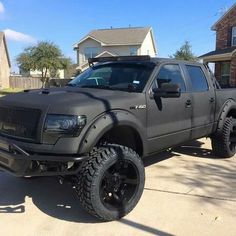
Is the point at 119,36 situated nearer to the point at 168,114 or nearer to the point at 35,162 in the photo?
the point at 168,114

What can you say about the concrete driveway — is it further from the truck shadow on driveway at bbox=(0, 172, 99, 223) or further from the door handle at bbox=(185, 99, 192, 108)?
the door handle at bbox=(185, 99, 192, 108)

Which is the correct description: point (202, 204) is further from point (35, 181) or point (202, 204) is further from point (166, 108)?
point (35, 181)

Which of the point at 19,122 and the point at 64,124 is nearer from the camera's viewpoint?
the point at 64,124

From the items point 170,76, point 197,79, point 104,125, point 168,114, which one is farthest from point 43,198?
point 197,79

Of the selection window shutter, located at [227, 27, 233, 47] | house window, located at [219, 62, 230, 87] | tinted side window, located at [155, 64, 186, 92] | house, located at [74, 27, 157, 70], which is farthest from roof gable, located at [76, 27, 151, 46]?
tinted side window, located at [155, 64, 186, 92]


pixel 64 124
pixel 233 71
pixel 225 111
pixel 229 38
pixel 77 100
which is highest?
pixel 229 38

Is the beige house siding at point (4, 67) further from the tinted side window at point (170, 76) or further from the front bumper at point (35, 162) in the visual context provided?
the front bumper at point (35, 162)

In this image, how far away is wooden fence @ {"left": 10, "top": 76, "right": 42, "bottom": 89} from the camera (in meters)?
53.3

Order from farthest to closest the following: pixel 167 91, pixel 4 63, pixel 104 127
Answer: pixel 4 63
pixel 167 91
pixel 104 127

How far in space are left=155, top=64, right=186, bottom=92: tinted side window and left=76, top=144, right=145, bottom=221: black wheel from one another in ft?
4.30

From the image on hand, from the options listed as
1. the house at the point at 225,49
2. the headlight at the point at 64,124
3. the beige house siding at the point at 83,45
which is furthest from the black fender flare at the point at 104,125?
the beige house siding at the point at 83,45

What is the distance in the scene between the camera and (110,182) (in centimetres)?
468

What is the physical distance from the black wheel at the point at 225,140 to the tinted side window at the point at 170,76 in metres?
1.57

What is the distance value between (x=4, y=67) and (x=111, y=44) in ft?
48.1
